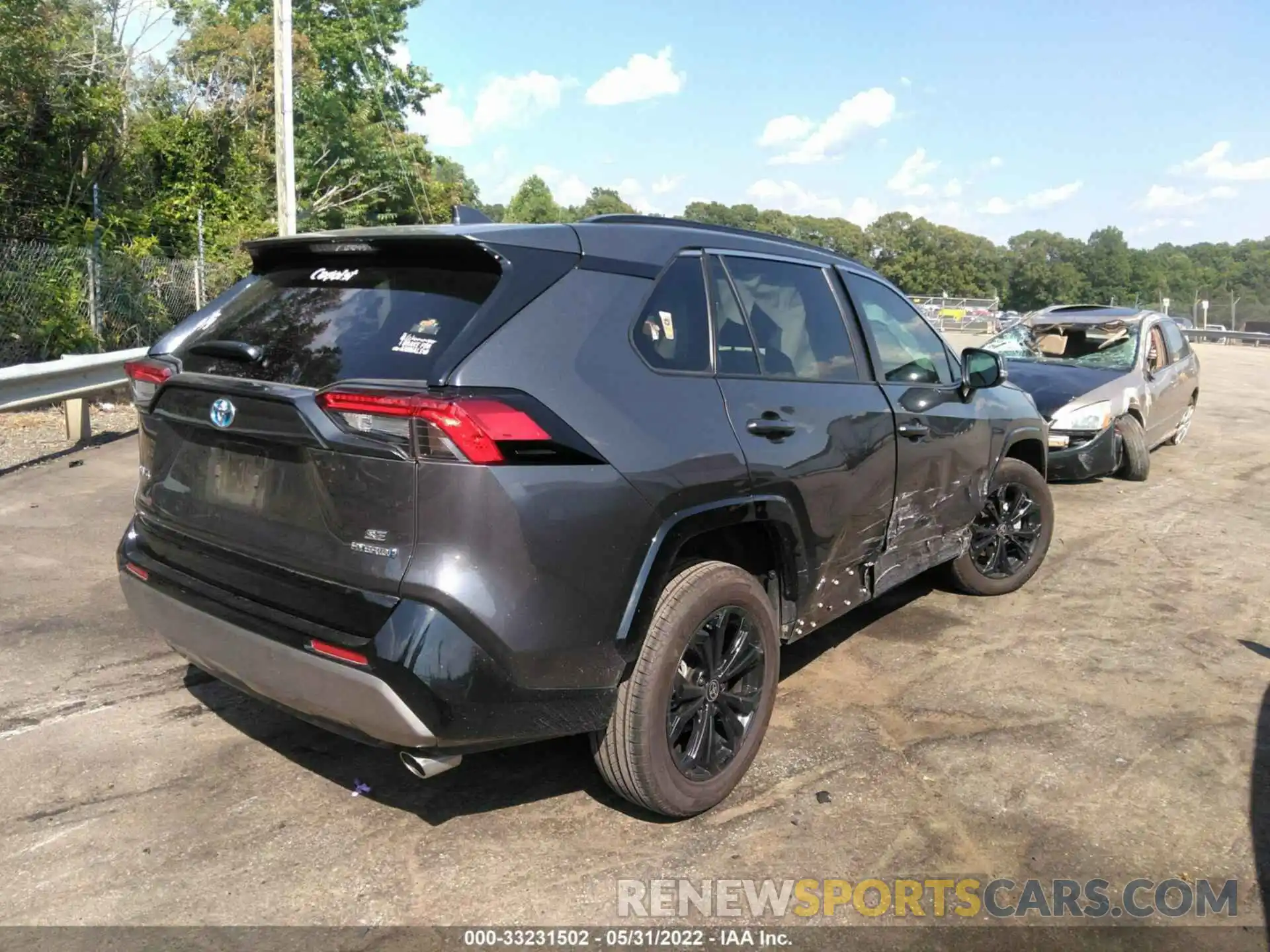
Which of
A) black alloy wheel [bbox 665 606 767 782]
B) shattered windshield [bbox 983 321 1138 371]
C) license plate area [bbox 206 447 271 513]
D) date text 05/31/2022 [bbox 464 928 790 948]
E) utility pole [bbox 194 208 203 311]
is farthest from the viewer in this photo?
utility pole [bbox 194 208 203 311]

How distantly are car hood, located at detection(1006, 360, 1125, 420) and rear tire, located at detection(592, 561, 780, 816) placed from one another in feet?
18.9

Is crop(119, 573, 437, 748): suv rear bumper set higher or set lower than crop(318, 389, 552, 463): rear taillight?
lower

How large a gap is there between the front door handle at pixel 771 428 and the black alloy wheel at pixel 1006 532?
7.60ft

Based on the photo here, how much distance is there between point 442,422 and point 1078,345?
888 centimetres

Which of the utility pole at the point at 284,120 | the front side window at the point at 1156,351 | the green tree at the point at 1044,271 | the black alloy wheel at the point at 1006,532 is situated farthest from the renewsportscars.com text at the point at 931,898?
the green tree at the point at 1044,271

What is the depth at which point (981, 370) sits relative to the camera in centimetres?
478

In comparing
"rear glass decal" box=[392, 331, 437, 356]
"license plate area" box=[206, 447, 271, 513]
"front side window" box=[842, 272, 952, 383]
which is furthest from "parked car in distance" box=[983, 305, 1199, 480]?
"license plate area" box=[206, 447, 271, 513]

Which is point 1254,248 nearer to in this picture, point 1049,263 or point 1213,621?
point 1049,263

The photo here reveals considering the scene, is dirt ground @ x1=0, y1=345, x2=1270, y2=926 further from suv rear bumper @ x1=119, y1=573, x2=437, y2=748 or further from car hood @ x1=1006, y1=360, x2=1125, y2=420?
car hood @ x1=1006, y1=360, x2=1125, y2=420

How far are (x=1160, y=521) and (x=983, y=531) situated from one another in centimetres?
305

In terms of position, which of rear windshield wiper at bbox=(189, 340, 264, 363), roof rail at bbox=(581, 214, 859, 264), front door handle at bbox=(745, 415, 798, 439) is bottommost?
front door handle at bbox=(745, 415, 798, 439)

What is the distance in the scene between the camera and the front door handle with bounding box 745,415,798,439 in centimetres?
324

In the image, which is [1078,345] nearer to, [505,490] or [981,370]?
[981,370]

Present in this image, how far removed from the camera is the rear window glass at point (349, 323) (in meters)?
2.62
